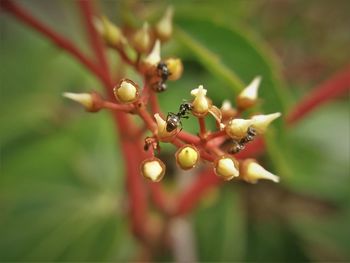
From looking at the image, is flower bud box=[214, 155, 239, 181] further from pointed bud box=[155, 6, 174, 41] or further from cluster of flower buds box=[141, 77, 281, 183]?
pointed bud box=[155, 6, 174, 41]

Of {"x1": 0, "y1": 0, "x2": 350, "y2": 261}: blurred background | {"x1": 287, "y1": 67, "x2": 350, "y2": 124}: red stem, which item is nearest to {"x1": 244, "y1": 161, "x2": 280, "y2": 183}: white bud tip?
{"x1": 287, "y1": 67, "x2": 350, "y2": 124}: red stem

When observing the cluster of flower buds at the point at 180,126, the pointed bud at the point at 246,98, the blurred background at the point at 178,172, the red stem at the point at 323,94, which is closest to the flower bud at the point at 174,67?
the cluster of flower buds at the point at 180,126

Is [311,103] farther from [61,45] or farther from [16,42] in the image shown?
[16,42]

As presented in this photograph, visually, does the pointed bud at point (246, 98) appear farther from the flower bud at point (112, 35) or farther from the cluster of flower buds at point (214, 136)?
the flower bud at point (112, 35)

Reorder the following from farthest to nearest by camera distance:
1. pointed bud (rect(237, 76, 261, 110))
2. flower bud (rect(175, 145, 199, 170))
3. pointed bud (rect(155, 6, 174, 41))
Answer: pointed bud (rect(155, 6, 174, 41)) < pointed bud (rect(237, 76, 261, 110)) < flower bud (rect(175, 145, 199, 170))

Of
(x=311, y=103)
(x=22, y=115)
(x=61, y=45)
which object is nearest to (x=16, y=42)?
(x=22, y=115)

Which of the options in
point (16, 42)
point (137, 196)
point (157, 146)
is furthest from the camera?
point (16, 42)
